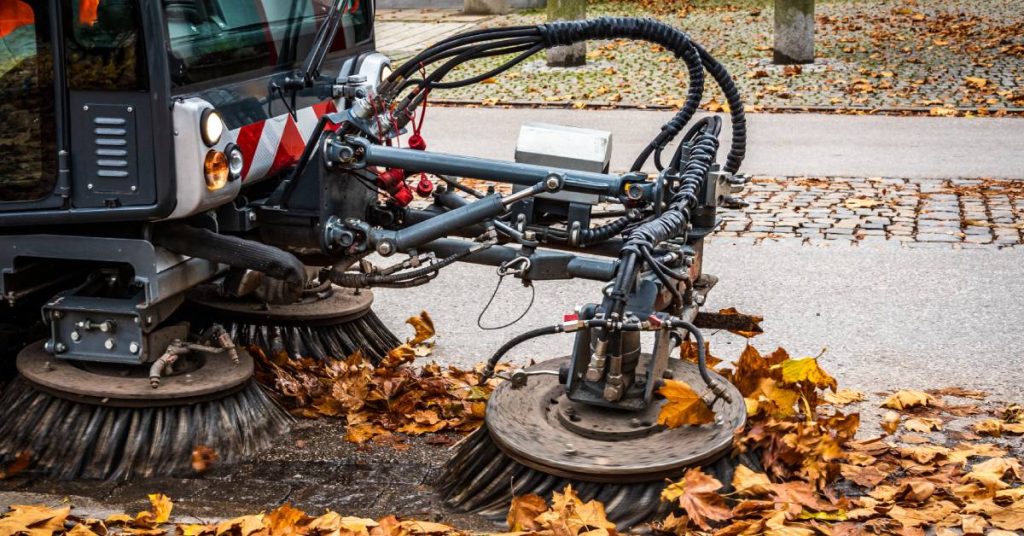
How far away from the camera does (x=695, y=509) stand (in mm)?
3285

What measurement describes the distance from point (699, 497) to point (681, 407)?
0.95ft

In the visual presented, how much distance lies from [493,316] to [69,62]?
8.17ft

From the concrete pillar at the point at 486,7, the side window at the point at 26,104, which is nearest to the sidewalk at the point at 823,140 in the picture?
the side window at the point at 26,104

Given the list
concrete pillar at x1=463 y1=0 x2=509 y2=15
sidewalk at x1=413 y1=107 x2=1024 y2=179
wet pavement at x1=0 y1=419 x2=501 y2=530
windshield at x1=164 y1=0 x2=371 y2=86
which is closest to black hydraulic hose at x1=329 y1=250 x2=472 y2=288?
wet pavement at x1=0 y1=419 x2=501 y2=530

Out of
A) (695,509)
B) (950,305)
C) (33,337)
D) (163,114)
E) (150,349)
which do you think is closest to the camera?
(695,509)

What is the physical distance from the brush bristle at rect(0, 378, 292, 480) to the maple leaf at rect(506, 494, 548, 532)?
1.20 meters

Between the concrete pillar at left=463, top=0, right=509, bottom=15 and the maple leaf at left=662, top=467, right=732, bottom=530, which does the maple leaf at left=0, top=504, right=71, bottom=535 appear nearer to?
the maple leaf at left=662, top=467, right=732, bottom=530

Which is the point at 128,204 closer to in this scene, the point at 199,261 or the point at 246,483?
the point at 199,261

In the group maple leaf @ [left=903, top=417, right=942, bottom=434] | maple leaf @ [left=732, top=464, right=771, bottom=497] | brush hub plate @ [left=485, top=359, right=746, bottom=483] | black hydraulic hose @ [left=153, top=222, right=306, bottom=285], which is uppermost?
black hydraulic hose @ [left=153, top=222, right=306, bottom=285]

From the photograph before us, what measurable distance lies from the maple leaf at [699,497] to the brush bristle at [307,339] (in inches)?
79.2

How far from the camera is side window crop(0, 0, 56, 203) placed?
153 inches

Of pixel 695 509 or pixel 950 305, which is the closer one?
pixel 695 509

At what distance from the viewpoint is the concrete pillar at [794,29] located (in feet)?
40.9

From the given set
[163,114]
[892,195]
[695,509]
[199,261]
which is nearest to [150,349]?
[199,261]
